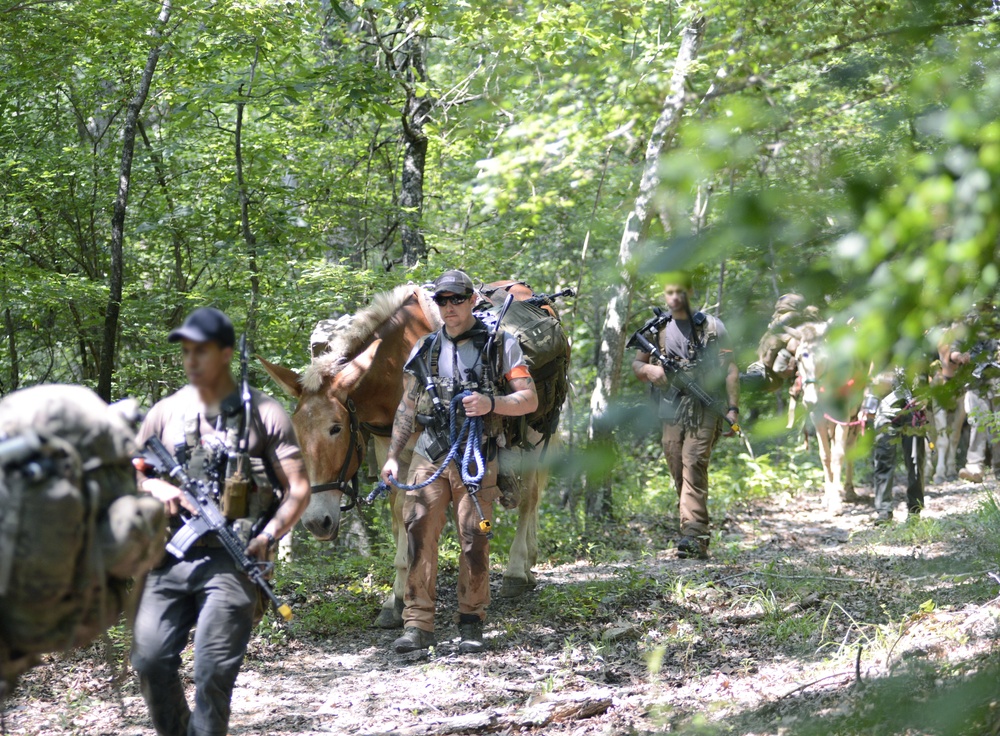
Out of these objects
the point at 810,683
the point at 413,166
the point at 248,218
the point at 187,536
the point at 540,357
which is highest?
the point at 413,166

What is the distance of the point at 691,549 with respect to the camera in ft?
32.0

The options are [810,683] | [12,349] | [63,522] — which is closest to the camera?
[63,522]

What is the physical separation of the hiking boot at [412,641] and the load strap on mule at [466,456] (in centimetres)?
87

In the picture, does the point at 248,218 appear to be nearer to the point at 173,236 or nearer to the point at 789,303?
the point at 173,236

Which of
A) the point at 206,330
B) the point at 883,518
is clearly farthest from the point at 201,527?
the point at 883,518

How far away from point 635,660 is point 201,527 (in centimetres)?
350

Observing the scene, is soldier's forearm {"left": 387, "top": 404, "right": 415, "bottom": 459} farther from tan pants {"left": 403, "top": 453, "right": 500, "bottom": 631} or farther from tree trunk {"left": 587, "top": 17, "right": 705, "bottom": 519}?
tree trunk {"left": 587, "top": 17, "right": 705, "bottom": 519}

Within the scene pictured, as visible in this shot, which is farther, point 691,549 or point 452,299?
point 691,549

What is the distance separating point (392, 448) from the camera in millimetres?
7164

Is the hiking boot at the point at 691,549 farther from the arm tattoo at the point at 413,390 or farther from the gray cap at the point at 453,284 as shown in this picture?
the gray cap at the point at 453,284

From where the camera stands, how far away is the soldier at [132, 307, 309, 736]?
14.0 ft

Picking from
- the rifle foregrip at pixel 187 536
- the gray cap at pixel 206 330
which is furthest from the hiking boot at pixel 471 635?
the gray cap at pixel 206 330

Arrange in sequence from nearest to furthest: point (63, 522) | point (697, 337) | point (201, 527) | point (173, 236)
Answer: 1. point (63, 522)
2. point (201, 527)
3. point (697, 337)
4. point (173, 236)

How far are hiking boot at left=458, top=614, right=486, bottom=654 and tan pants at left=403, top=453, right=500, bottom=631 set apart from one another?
1.9 inches
